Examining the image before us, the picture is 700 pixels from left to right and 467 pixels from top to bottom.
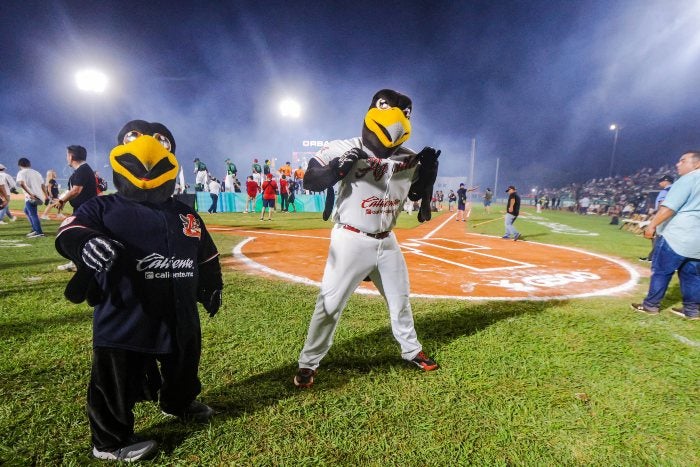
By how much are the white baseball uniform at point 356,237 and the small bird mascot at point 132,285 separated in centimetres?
101

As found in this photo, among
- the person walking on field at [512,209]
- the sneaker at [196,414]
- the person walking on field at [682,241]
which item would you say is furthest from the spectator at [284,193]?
the sneaker at [196,414]

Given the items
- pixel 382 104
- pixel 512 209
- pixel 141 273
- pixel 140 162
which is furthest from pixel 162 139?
pixel 512 209

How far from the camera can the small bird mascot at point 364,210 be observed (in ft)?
9.27

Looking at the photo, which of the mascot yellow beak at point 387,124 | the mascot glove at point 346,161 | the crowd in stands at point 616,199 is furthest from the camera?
the crowd in stands at point 616,199

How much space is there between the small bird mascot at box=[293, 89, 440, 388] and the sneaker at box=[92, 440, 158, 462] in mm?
1099

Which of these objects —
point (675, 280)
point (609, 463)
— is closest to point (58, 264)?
point (609, 463)

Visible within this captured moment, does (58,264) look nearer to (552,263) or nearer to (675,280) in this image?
(552,263)

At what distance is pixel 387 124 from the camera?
2795mm

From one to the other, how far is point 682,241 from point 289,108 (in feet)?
139

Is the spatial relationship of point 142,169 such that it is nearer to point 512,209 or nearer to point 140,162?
point 140,162

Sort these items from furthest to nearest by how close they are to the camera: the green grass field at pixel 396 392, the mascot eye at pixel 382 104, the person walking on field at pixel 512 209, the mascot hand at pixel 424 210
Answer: the person walking on field at pixel 512 209
the mascot hand at pixel 424 210
the mascot eye at pixel 382 104
the green grass field at pixel 396 392

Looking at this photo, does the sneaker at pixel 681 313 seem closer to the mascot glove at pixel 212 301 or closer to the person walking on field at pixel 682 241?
the person walking on field at pixel 682 241

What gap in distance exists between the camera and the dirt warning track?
5.79 meters

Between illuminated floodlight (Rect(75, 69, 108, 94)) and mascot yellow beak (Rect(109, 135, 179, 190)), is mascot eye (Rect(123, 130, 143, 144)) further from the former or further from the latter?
illuminated floodlight (Rect(75, 69, 108, 94))
